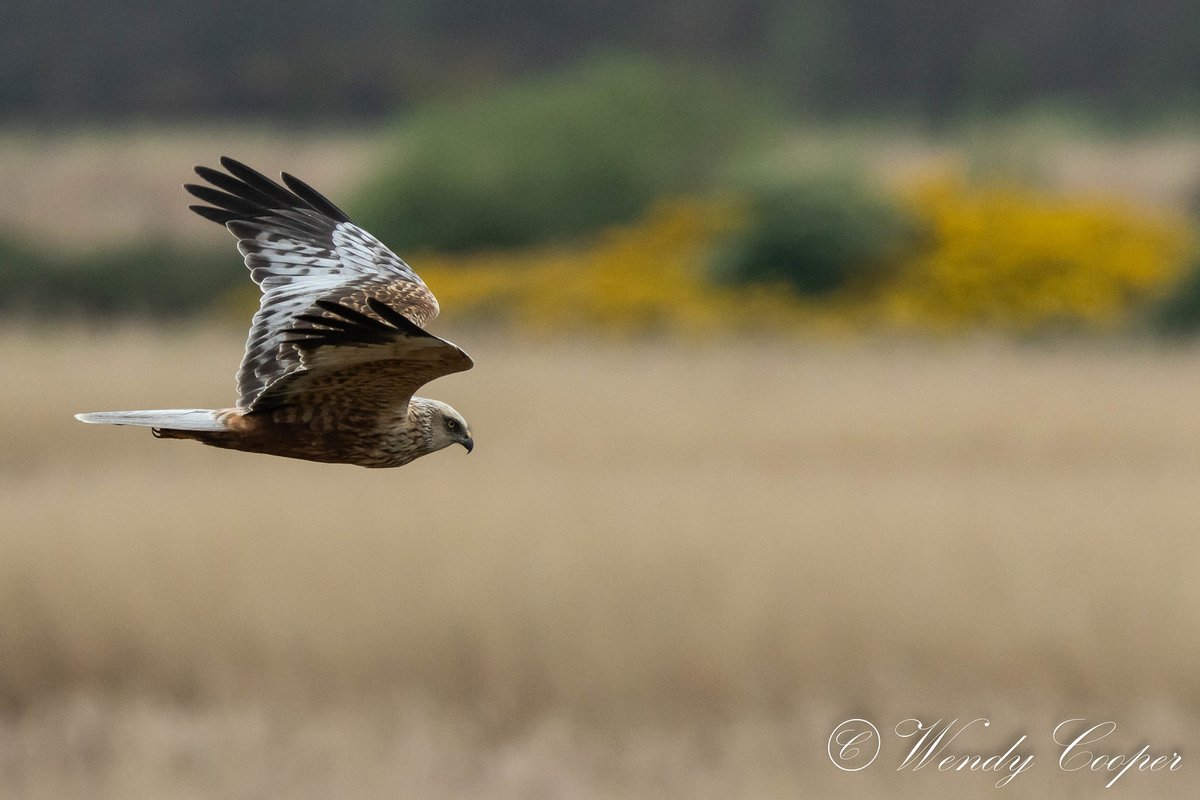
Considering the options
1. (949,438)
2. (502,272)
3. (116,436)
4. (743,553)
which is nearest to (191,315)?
(502,272)

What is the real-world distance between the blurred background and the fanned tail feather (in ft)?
7.96

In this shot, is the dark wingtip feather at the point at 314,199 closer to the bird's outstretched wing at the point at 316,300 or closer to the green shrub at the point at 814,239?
the bird's outstretched wing at the point at 316,300

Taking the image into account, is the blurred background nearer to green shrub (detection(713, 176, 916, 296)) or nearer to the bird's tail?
green shrub (detection(713, 176, 916, 296))

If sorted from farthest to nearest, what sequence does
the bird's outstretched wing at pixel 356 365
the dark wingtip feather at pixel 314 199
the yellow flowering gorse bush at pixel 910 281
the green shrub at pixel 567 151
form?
1. the green shrub at pixel 567 151
2. the yellow flowering gorse bush at pixel 910 281
3. the dark wingtip feather at pixel 314 199
4. the bird's outstretched wing at pixel 356 365

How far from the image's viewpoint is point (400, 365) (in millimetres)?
2930

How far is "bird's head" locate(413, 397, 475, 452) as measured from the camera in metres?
3.09

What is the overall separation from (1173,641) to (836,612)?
3.60ft

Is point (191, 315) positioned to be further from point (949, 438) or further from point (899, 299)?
point (949, 438)

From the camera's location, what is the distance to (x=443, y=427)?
3.12 m

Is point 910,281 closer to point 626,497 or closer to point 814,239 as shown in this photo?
point 814,239

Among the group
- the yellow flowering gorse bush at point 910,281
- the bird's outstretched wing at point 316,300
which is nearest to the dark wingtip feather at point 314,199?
the bird's outstretched wing at point 316,300

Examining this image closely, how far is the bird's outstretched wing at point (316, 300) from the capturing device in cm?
284

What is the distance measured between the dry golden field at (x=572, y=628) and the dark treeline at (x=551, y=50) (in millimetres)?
16424

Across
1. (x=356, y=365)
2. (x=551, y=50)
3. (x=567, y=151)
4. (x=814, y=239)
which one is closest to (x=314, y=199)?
(x=356, y=365)
